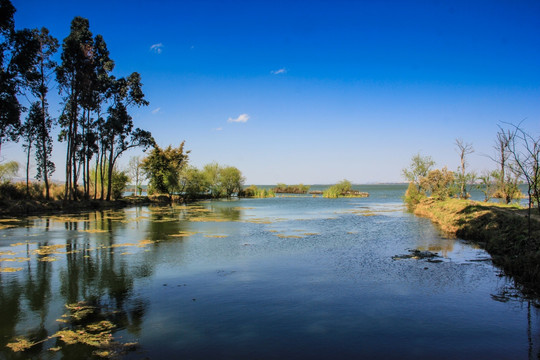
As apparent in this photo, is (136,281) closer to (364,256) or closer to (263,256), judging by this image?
(263,256)

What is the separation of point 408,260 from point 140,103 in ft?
128

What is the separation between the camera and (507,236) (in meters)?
13.4

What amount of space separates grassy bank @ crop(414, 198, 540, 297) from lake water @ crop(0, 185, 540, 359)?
50 centimetres

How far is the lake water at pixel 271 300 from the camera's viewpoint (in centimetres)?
585

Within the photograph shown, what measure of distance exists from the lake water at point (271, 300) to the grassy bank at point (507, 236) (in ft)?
1.64

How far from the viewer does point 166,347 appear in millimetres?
5672

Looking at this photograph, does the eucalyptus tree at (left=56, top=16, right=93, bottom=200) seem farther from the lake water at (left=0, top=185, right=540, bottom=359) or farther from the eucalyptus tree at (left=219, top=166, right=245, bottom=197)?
the eucalyptus tree at (left=219, top=166, right=245, bottom=197)

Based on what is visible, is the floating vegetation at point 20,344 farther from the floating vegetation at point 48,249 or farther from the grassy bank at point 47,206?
the grassy bank at point 47,206

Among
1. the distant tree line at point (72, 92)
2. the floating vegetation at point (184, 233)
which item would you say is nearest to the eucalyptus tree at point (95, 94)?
the distant tree line at point (72, 92)

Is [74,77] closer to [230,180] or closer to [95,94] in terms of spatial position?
[95,94]

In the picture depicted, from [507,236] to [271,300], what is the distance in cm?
1074

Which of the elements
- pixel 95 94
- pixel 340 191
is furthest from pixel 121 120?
pixel 340 191

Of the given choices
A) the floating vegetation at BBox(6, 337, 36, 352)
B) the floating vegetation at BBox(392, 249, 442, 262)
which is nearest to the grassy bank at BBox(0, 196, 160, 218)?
the floating vegetation at BBox(6, 337, 36, 352)

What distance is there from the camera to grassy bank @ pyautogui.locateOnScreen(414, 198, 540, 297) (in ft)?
32.1
